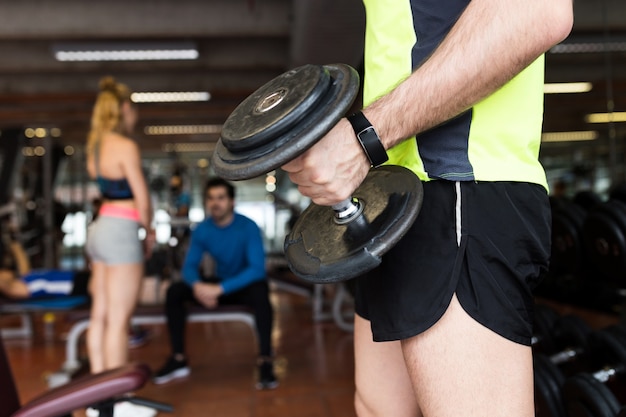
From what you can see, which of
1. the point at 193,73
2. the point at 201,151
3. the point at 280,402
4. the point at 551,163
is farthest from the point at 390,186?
the point at 201,151

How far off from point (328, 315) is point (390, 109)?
13.2 ft

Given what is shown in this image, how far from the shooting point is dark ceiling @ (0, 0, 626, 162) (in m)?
3.57

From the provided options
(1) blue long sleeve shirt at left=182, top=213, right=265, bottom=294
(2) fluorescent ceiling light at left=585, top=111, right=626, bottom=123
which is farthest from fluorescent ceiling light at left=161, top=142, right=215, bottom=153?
(1) blue long sleeve shirt at left=182, top=213, right=265, bottom=294

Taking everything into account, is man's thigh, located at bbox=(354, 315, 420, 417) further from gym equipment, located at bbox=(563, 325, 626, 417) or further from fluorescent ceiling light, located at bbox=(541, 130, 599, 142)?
fluorescent ceiling light, located at bbox=(541, 130, 599, 142)

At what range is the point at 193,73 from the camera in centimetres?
726

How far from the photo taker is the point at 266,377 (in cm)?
280

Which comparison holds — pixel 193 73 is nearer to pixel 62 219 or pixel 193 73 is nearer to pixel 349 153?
pixel 62 219

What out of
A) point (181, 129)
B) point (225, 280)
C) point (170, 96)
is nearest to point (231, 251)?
point (225, 280)

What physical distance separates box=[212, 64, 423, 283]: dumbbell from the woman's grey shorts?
1.77 m

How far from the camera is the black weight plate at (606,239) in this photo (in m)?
1.96

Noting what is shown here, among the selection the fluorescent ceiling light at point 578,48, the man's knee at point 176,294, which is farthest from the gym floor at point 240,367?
the fluorescent ceiling light at point 578,48

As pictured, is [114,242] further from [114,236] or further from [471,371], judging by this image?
[471,371]

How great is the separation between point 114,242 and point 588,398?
1.68 metres

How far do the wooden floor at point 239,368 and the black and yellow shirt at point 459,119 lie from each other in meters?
1.47
